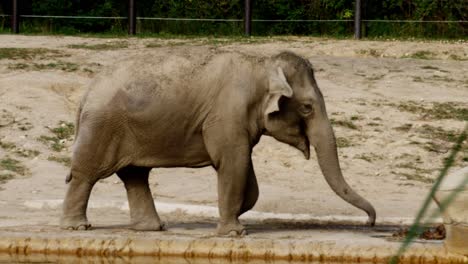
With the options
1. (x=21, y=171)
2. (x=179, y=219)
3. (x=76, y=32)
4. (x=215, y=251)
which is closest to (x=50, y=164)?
(x=21, y=171)

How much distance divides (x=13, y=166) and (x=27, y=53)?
4.75 m

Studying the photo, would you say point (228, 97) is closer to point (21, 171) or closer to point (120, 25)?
point (21, 171)

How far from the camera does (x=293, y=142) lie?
353 inches

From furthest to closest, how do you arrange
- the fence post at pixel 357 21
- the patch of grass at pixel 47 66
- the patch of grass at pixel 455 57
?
the fence post at pixel 357 21 → the patch of grass at pixel 455 57 → the patch of grass at pixel 47 66

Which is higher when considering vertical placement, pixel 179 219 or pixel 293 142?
pixel 293 142

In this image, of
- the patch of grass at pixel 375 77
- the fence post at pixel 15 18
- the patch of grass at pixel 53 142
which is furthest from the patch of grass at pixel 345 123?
the fence post at pixel 15 18

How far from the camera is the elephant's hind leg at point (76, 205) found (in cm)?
895

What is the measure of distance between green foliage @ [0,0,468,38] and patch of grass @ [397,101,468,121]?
570cm

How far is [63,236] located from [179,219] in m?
1.99

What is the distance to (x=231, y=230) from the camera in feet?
28.8

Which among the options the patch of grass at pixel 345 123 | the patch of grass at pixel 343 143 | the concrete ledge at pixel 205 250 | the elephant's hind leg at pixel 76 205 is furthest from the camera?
the patch of grass at pixel 345 123

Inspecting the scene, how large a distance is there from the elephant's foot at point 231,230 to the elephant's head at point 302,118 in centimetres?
66

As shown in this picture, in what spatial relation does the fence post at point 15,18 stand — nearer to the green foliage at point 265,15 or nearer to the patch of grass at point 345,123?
the green foliage at point 265,15

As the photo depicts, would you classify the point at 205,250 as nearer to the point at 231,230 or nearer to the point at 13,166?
the point at 231,230
